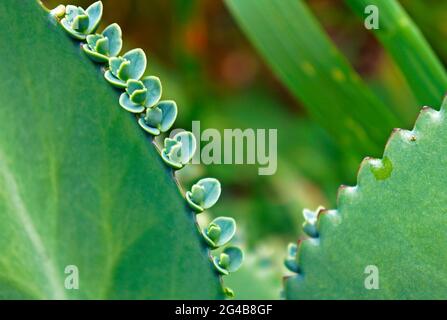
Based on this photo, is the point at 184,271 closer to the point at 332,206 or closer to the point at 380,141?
the point at 380,141

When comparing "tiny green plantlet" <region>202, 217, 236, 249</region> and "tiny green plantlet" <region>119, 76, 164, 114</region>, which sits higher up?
"tiny green plantlet" <region>119, 76, 164, 114</region>

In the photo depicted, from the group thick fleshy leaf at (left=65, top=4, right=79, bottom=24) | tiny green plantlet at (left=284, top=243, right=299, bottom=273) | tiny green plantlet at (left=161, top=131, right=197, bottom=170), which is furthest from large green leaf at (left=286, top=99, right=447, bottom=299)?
thick fleshy leaf at (left=65, top=4, right=79, bottom=24)

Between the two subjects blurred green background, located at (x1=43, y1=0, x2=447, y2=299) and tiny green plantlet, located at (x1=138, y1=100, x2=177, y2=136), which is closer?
tiny green plantlet, located at (x1=138, y1=100, x2=177, y2=136)

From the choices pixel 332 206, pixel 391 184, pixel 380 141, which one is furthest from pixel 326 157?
pixel 391 184

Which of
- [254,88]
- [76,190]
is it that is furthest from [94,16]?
[254,88]

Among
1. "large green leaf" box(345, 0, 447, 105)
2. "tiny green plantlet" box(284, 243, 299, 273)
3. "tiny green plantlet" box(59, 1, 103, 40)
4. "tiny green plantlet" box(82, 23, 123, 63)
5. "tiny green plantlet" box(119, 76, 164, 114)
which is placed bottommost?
"tiny green plantlet" box(284, 243, 299, 273)

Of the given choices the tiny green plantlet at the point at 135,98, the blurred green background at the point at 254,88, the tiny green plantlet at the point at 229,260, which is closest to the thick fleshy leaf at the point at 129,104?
the tiny green plantlet at the point at 135,98

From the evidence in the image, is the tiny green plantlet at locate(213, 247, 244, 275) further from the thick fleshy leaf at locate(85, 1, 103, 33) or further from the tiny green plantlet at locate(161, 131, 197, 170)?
the thick fleshy leaf at locate(85, 1, 103, 33)
